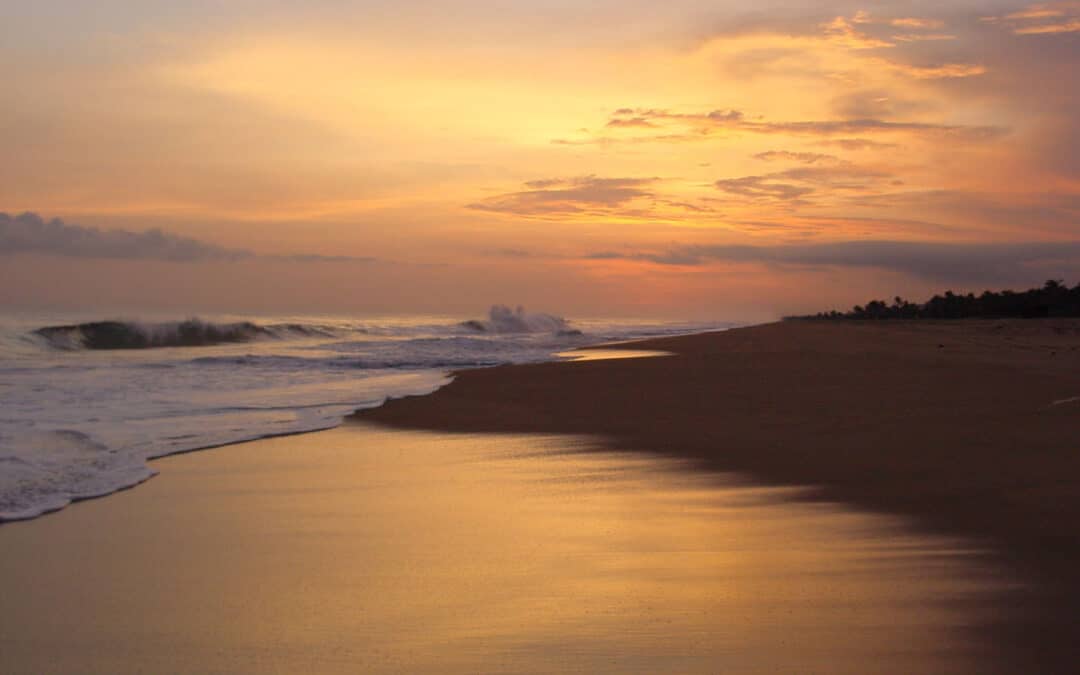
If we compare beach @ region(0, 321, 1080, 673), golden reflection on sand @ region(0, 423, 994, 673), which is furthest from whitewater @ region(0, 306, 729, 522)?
golden reflection on sand @ region(0, 423, 994, 673)

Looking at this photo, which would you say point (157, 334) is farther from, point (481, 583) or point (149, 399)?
point (481, 583)

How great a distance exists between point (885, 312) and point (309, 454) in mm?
47529

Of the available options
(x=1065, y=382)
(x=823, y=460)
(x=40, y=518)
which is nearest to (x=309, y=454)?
(x=40, y=518)

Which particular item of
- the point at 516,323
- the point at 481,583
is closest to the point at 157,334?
the point at 516,323

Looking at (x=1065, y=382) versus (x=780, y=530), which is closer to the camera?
(x=780, y=530)

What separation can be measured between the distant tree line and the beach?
30662mm

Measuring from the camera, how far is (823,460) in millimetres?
6816

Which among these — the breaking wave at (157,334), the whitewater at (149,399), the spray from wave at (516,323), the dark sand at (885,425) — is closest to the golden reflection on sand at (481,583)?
the dark sand at (885,425)

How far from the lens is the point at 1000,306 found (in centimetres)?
3969

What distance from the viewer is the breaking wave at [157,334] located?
29.0m

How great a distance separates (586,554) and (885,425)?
465 centimetres

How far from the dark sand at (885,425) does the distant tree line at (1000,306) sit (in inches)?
837

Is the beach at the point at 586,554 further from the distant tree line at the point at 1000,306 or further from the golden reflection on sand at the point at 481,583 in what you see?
the distant tree line at the point at 1000,306

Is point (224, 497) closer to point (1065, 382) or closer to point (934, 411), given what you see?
point (934, 411)
